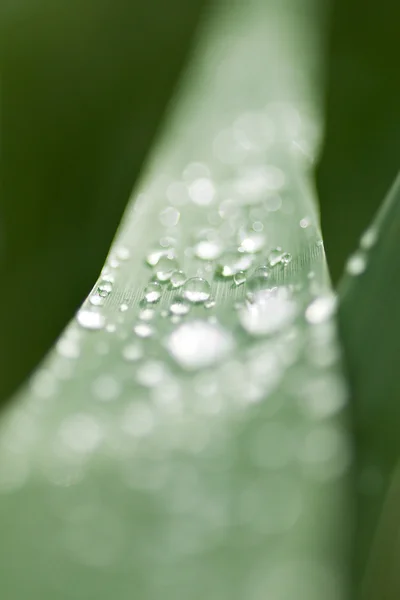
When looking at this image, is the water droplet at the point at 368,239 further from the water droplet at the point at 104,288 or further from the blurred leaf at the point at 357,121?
the water droplet at the point at 104,288

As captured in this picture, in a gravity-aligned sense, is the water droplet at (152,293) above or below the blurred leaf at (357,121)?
below

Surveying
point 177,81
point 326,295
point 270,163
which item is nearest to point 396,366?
point 326,295

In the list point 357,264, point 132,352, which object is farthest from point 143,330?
point 357,264

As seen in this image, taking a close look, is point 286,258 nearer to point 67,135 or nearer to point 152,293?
point 152,293

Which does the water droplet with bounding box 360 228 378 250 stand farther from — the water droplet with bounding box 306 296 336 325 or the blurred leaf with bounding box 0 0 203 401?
the blurred leaf with bounding box 0 0 203 401

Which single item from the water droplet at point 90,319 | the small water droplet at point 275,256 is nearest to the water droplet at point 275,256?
the small water droplet at point 275,256

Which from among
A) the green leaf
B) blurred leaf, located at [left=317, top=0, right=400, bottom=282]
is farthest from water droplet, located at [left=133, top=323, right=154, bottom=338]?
blurred leaf, located at [left=317, top=0, right=400, bottom=282]
